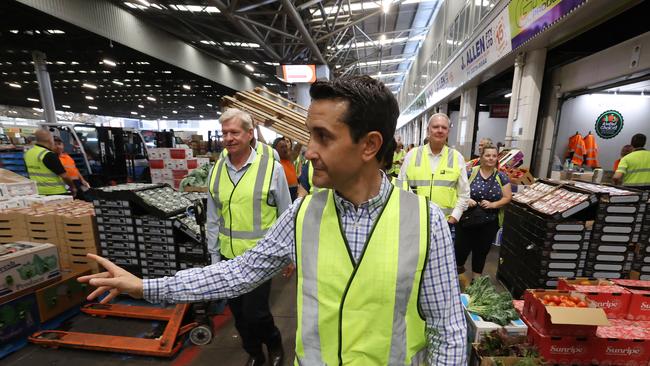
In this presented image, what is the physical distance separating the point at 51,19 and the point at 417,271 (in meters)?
10.1

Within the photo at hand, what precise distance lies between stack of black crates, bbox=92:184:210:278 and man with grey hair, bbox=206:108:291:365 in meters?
0.99

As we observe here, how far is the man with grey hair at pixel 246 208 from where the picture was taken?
2.13m

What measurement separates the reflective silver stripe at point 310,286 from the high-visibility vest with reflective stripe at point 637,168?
18.8 ft

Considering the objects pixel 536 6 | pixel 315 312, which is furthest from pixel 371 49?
pixel 315 312

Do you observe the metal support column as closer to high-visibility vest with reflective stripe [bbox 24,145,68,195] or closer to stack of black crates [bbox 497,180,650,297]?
high-visibility vest with reflective stripe [bbox 24,145,68,195]

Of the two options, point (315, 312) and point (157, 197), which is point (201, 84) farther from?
point (315, 312)

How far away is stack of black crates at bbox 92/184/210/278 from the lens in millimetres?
3107

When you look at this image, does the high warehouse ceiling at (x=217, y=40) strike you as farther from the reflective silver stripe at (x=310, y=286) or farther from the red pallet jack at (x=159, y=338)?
the reflective silver stripe at (x=310, y=286)

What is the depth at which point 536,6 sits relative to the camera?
14.0 feet

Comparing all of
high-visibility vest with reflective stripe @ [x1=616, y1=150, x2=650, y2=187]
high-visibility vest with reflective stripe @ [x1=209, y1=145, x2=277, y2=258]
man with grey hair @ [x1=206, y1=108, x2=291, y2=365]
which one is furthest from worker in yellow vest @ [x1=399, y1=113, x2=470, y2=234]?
high-visibility vest with reflective stripe @ [x1=616, y1=150, x2=650, y2=187]

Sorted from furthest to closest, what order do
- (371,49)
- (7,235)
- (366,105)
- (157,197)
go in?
(371,49), (7,235), (157,197), (366,105)

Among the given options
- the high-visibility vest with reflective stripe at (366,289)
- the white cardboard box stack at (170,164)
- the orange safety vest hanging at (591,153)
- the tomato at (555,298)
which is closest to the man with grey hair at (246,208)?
the high-visibility vest with reflective stripe at (366,289)

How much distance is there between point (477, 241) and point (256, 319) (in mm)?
2617

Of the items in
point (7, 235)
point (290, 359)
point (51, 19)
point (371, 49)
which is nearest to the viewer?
point (290, 359)
